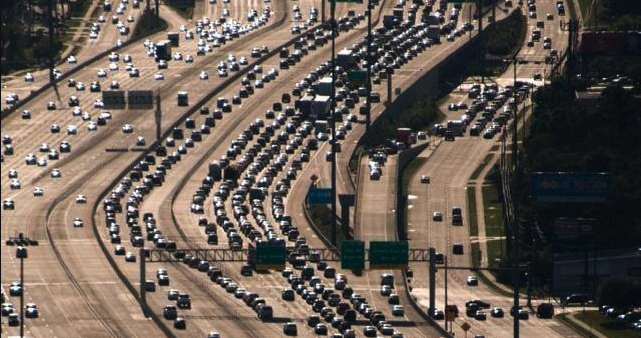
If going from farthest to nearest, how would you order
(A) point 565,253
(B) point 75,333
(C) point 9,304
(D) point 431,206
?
(D) point 431,206 < (A) point 565,253 < (C) point 9,304 < (B) point 75,333

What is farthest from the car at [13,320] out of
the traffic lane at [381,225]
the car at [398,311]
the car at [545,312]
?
the car at [545,312]

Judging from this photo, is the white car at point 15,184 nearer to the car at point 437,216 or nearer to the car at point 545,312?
the car at point 437,216

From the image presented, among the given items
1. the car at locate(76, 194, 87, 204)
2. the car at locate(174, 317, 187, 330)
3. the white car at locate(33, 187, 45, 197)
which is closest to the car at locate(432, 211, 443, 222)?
the car at locate(76, 194, 87, 204)

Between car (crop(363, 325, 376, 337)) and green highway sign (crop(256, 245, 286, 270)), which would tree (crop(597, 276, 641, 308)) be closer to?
car (crop(363, 325, 376, 337))

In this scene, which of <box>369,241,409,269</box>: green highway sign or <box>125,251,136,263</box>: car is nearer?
<box>369,241,409,269</box>: green highway sign

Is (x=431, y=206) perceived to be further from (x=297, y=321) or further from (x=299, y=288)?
(x=297, y=321)

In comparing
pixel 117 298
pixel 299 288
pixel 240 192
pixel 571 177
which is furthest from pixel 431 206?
pixel 117 298
